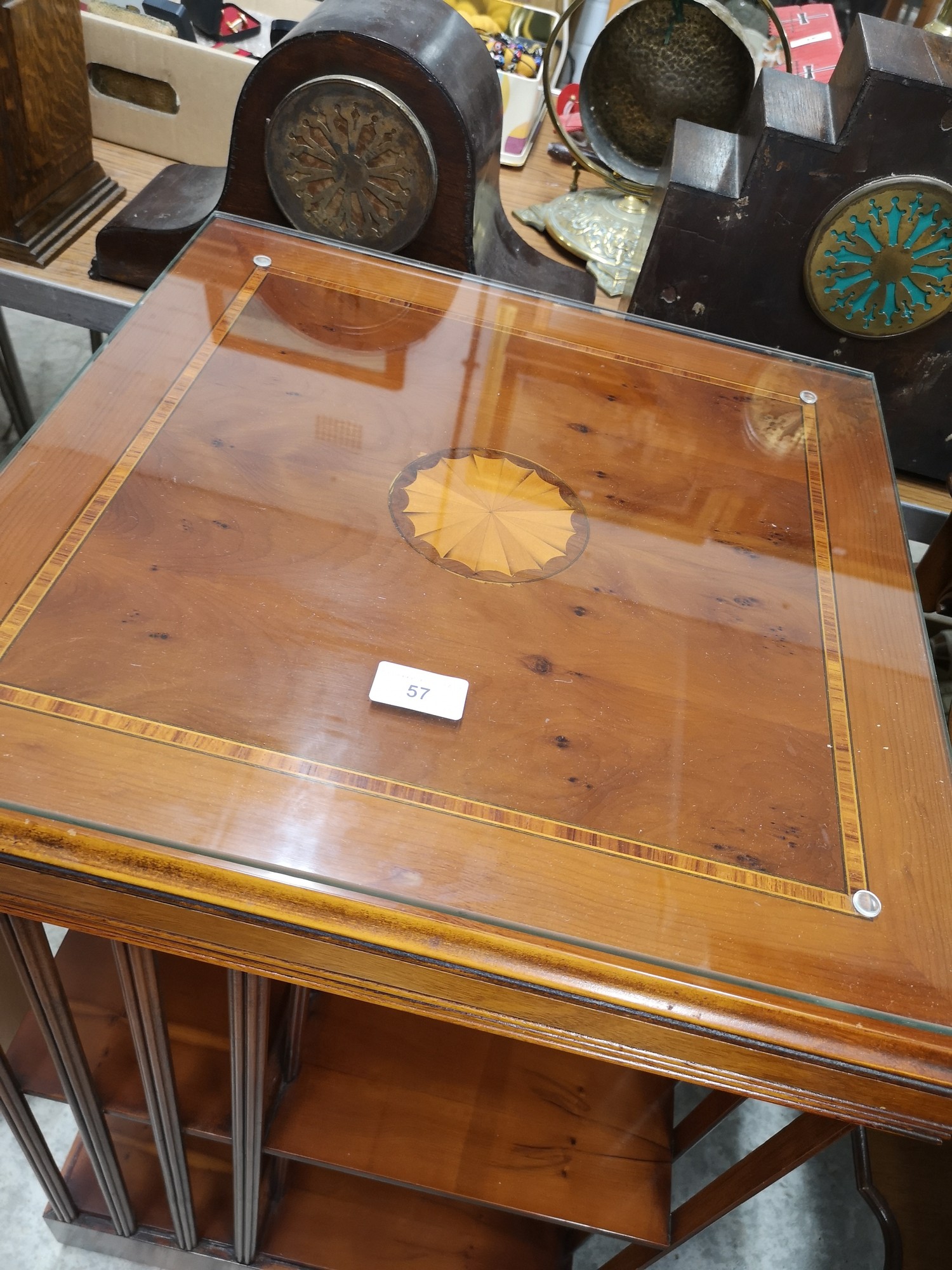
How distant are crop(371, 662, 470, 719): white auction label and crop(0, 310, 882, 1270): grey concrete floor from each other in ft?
2.54

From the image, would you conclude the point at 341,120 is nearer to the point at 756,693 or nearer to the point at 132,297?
the point at 132,297

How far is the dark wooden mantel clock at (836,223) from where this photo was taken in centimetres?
113

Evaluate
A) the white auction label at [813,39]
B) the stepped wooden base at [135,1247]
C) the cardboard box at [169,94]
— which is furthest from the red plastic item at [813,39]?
the stepped wooden base at [135,1247]

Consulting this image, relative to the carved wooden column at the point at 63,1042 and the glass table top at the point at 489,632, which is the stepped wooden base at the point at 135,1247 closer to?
the carved wooden column at the point at 63,1042

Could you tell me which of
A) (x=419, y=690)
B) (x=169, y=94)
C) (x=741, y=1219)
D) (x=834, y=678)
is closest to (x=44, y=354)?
(x=169, y=94)

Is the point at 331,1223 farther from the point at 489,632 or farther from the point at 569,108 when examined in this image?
the point at 569,108

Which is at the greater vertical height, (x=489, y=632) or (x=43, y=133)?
(x=43, y=133)

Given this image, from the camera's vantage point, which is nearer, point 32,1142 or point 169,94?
point 32,1142

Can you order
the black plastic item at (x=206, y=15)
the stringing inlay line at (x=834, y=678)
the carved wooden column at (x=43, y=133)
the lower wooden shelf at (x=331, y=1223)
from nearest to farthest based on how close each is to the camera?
1. the stringing inlay line at (x=834, y=678)
2. the lower wooden shelf at (x=331, y=1223)
3. the carved wooden column at (x=43, y=133)
4. the black plastic item at (x=206, y=15)

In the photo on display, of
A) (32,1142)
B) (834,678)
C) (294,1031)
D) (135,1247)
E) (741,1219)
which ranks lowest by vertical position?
(741,1219)

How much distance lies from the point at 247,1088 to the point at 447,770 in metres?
0.37

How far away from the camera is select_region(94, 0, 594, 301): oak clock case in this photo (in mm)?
1136

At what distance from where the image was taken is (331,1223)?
1134mm

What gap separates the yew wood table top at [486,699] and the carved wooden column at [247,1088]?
9cm
